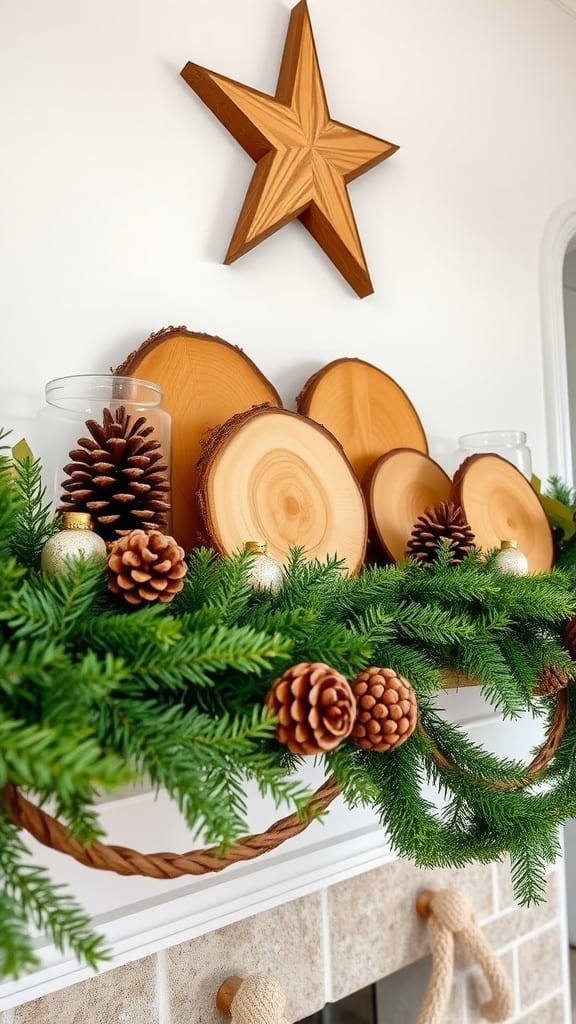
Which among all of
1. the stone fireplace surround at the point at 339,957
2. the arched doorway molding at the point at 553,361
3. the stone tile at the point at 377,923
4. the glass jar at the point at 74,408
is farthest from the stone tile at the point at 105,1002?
the arched doorway molding at the point at 553,361

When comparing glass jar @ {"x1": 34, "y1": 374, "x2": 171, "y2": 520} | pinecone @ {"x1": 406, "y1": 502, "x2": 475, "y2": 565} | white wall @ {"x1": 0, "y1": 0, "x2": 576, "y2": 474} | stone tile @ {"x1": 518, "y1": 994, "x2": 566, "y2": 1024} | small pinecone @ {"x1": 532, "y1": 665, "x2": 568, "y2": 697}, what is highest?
white wall @ {"x1": 0, "y1": 0, "x2": 576, "y2": 474}

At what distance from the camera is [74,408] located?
73 centimetres

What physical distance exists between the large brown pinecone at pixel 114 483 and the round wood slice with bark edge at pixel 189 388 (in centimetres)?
14

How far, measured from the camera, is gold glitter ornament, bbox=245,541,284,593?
2.15ft

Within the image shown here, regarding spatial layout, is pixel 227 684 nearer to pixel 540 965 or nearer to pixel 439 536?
pixel 439 536

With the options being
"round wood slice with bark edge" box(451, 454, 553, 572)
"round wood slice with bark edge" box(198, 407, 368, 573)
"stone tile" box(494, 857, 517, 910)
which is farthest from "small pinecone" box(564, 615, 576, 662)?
"stone tile" box(494, 857, 517, 910)

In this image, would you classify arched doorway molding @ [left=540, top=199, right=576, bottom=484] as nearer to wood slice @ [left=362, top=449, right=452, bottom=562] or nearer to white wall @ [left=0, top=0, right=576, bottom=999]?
white wall @ [left=0, top=0, right=576, bottom=999]

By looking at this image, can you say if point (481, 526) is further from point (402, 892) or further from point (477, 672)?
point (402, 892)

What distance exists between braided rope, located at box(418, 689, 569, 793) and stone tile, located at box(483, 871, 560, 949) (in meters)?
0.44

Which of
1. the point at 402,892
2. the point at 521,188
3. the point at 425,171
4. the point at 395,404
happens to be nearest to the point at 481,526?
the point at 395,404

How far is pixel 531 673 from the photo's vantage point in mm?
800

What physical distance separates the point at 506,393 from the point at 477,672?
74cm

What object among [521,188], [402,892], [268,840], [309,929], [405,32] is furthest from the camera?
[521,188]

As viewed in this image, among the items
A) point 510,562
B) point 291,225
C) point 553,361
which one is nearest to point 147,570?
point 510,562
